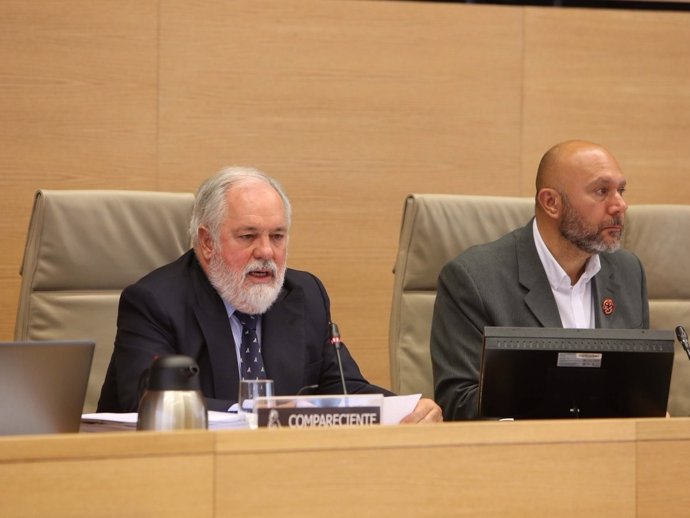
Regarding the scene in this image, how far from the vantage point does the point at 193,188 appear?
141 inches

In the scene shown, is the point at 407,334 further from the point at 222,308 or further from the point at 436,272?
the point at 222,308

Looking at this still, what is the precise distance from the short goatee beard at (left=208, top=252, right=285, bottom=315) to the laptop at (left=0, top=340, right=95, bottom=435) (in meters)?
0.92

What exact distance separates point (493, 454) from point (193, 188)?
2.20m

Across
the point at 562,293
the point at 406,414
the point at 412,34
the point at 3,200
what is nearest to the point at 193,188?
the point at 3,200

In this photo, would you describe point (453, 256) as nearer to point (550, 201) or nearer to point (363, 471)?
point (550, 201)

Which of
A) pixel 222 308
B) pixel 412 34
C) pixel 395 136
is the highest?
pixel 412 34

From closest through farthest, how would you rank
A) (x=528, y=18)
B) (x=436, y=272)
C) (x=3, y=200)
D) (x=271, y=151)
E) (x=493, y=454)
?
(x=493, y=454) < (x=436, y=272) < (x=3, y=200) < (x=271, y=151) < (x=528, y=18)

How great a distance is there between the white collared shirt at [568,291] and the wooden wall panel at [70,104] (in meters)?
1.35

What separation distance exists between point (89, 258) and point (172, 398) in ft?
3.79

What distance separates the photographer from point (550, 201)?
3.04 m

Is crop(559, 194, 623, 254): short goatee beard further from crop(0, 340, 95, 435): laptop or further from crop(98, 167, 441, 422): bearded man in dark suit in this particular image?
crop(0, 340, 95, 435): laptop

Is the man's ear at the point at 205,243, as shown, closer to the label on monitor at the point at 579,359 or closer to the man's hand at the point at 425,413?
the man's hand at the point at 425,413

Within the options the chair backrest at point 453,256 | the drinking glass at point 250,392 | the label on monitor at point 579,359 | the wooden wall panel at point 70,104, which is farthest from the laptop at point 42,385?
the wooden wall panel at point 70,104

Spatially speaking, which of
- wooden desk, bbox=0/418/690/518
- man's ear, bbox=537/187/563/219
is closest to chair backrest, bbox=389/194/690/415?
man's ear, bbox=537/187/563/219
